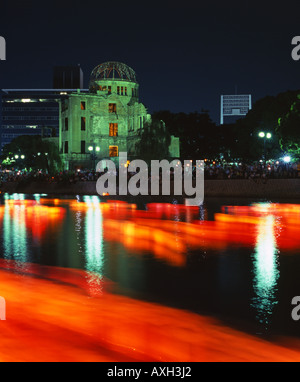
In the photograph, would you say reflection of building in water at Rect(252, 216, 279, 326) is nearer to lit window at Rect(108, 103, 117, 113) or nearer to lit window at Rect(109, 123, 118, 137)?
lit window at Rect(109, 123, 118, 137)

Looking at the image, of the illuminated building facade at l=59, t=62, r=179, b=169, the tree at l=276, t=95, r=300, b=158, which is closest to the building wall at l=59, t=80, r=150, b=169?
the illuminated building facade at l=59, t=62, r=179, b=169

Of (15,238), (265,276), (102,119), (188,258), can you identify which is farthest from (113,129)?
(265,276)

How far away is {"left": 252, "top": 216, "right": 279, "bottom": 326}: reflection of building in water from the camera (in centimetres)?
711

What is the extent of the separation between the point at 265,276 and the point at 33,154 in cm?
9225

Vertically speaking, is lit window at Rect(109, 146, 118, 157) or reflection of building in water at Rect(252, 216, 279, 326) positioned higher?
lit window at Rect(109, 146, 118, 157)

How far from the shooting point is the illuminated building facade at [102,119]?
83.8 meters

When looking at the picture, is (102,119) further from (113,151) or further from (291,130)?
(291,130)

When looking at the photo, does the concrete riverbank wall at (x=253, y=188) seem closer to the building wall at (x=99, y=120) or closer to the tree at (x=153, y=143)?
the tree at (x=153, y=143)

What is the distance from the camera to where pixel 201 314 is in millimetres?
6863

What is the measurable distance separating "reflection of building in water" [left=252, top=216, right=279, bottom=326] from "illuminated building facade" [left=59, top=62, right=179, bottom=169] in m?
69.5

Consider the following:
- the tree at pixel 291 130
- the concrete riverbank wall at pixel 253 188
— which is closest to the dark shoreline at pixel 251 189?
the concrete riverbank wall at pixel 253 188

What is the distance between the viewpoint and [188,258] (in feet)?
36.5

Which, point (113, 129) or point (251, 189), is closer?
point (251, 189)

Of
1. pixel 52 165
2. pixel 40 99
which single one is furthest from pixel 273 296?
pixel 40 99
